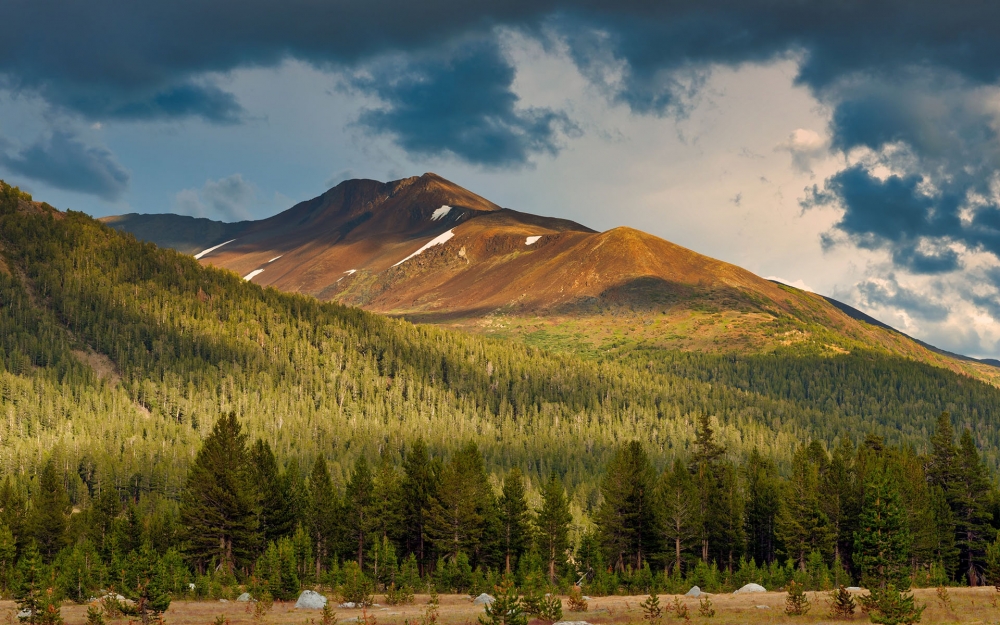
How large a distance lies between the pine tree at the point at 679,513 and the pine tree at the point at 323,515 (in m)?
34.9

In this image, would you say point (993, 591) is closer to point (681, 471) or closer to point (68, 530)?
point (681, 471)

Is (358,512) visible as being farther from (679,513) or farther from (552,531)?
(679,513)

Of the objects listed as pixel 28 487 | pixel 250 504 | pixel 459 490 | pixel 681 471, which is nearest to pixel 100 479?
pixel 28 487

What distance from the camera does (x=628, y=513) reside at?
95.4 m

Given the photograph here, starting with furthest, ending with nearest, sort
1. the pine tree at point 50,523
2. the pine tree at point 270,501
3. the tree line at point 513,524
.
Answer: the pine tree at point 50,523, the pine tree at point 270,501, the tree line at point 513,524

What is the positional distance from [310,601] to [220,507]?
28712 mm

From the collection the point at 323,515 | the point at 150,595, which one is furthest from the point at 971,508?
the point at 150,595

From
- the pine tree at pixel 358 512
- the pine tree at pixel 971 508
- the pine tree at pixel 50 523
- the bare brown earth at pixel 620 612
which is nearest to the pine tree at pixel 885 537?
the bare brown earth at pixel 620 612

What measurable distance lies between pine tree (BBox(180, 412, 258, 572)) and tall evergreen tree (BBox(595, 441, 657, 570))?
36961 millimetres

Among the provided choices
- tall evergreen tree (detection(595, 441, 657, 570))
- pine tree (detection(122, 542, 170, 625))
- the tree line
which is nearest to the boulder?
pine tree (detection(122, 542, 170, 625))

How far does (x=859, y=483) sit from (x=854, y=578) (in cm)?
1028

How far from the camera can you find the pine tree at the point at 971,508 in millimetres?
96188

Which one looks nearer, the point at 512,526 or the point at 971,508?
the point at 512,526

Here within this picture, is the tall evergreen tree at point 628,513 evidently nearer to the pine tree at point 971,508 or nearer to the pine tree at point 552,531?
the pine tree at point 552,531
